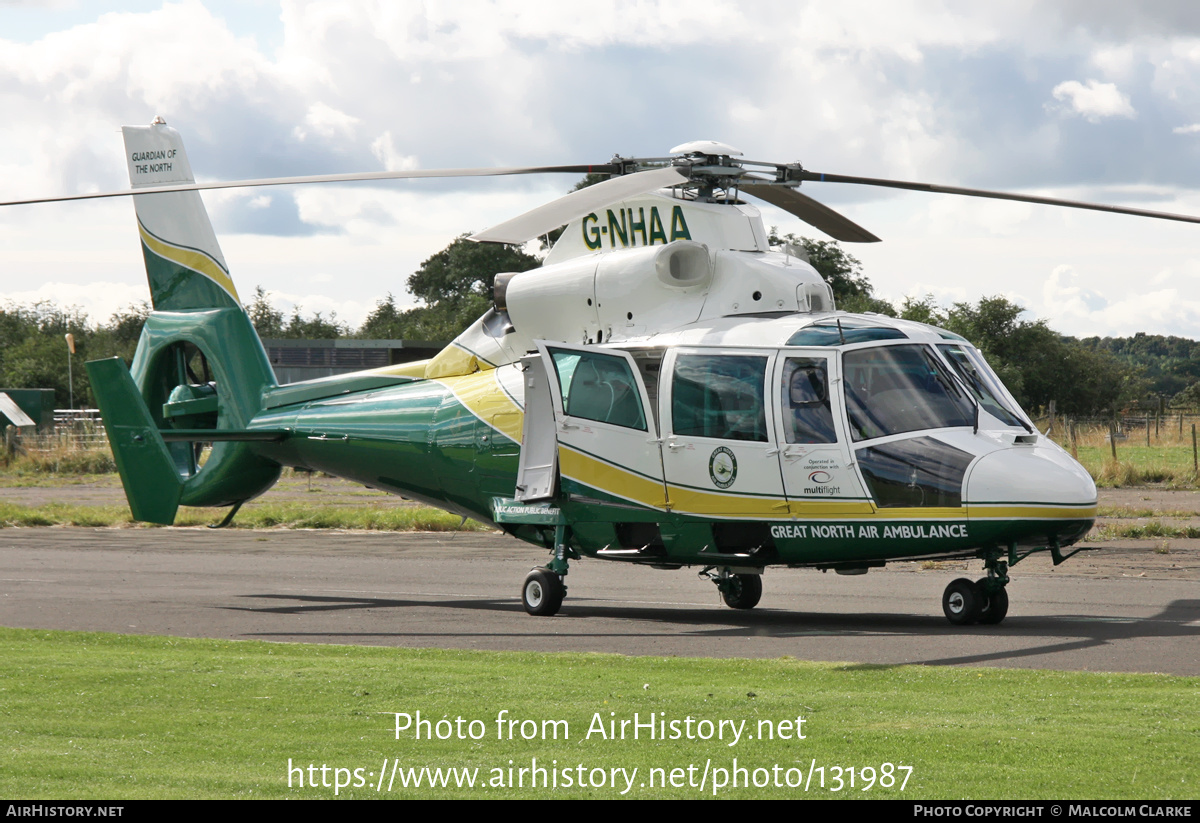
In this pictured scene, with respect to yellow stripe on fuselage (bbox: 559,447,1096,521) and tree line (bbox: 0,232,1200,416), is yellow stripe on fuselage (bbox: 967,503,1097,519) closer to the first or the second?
yellow stripe on fuselage (bbox: 559,447,1096,521)

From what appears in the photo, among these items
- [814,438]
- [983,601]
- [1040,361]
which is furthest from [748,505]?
[1040,361]

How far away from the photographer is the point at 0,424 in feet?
188

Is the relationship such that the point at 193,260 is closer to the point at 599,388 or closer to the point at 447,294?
the point at 599,388

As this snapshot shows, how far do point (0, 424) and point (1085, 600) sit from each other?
53.1 meters

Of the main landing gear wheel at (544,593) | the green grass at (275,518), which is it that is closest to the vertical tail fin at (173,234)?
the main landing gear wheel at (544,593)

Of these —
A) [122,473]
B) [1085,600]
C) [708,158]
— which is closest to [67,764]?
[708,158]

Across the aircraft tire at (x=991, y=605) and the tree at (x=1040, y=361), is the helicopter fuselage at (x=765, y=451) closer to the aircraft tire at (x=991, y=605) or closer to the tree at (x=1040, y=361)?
the aircraft tire at (x=991, y=605)

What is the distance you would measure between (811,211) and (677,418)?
3.47 meters

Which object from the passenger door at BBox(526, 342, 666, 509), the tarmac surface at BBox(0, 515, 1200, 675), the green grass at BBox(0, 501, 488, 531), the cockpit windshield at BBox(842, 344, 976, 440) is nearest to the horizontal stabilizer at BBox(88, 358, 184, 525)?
the tarmac surface at BBox(0, 515, 1200, 675)

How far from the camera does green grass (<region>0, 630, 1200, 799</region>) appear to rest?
5.94 metres

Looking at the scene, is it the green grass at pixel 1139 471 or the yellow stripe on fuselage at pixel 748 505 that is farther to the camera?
the green grass at pixel 1139 471

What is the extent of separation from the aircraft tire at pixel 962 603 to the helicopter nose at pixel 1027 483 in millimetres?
1339

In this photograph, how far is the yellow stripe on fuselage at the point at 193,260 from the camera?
18.5 m

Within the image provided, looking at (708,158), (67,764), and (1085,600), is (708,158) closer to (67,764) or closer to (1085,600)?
(1085,600)
